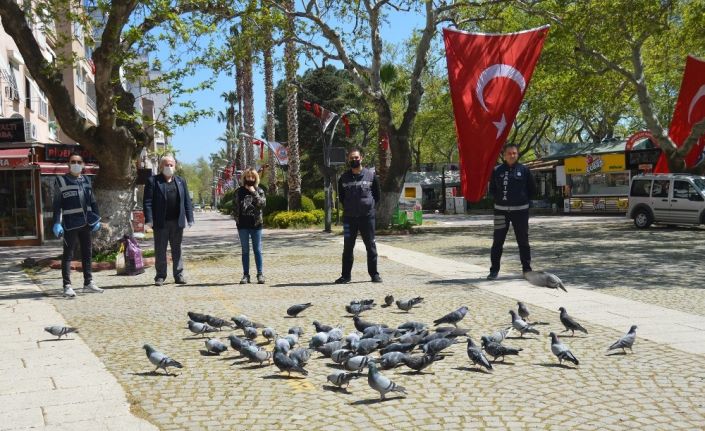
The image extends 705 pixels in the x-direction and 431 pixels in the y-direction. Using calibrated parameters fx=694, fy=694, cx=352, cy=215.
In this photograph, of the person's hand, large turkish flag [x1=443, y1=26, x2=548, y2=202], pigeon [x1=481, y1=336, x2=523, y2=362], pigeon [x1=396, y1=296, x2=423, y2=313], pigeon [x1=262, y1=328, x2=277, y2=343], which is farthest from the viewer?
large turkish flag [x1=443, y1=26, x2=548, y2=202]

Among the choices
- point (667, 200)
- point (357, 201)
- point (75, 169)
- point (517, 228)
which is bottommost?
point (517, 228)

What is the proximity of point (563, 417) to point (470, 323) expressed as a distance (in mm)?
3158

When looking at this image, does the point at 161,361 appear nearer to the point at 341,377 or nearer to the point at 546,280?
the point at 341,377

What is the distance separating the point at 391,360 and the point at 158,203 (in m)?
7.14

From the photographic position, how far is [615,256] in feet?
48.8

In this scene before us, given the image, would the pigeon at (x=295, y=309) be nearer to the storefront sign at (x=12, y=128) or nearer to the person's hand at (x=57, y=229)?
the person's hand at (x=57, y=229)

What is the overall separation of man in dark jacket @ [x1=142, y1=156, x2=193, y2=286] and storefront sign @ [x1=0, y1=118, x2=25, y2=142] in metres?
10.5

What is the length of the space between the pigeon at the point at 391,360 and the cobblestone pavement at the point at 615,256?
14.6ft

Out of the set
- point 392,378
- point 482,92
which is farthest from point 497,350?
point 482,92

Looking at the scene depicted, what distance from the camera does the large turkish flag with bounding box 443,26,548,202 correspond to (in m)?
14.7

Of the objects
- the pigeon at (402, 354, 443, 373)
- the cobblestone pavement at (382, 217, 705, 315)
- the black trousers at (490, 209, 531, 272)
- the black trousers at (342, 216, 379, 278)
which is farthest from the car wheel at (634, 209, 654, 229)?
the pigeon at (402, 354, 443, 373)

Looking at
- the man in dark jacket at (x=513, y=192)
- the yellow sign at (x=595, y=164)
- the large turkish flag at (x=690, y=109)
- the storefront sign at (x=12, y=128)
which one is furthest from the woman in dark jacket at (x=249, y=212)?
the yellow sign at (x=595, y=164)

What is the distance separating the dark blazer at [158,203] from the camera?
1129 centimetres

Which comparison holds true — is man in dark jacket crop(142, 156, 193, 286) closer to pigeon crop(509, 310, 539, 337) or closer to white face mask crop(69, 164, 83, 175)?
white face mask crop(69, 164, 83, 175)
